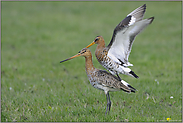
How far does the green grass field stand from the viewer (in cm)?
703

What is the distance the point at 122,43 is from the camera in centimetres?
640

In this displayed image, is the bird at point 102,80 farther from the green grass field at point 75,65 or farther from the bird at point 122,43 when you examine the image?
the green grass field at point 75,65

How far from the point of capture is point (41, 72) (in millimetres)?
11125

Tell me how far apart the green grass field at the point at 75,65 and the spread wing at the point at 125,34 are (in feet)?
5.09

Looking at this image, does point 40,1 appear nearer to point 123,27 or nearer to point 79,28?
point 79,28

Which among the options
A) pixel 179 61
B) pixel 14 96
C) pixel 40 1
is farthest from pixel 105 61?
pixel 40 1

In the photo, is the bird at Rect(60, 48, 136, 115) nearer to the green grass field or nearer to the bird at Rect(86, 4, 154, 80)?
the bird at Rect(86, 4, 154, 80)

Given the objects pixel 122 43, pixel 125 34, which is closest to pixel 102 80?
pixel 122 43

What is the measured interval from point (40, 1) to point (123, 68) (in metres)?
21.6

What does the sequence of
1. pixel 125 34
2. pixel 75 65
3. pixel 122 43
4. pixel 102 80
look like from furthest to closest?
pixel 75 65 → pixel 102 80 → pixel 122 43 → pixel 125 34

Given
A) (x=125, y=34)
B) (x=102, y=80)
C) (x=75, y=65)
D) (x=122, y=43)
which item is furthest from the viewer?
(x=75, y=65)

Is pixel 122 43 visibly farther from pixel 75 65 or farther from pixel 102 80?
pixel 75 65

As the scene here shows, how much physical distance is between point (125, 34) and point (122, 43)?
31 centimetres

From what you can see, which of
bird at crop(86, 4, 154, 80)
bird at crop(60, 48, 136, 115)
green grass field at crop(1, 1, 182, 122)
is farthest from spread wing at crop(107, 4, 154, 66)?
green grass field at crop(1, 1, 182, 122)
